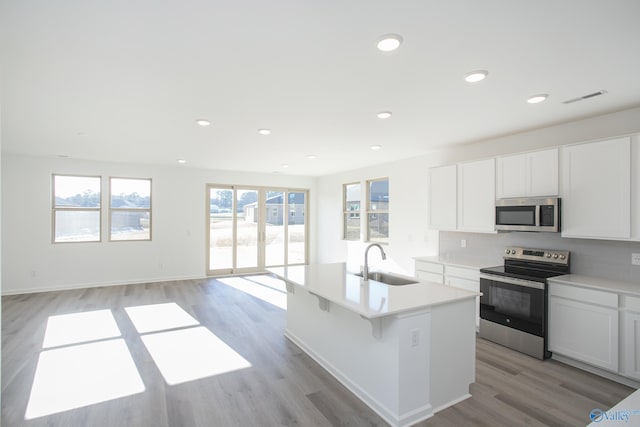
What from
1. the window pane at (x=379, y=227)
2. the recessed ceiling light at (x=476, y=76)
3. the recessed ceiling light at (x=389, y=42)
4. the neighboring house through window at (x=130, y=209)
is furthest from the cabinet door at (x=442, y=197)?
the neighboring house through window at (x=130, y=209)

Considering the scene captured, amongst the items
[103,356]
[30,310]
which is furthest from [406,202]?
[30,310]

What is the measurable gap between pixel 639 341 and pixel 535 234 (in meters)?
1.39

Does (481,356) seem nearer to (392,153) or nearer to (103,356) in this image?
(392,153)

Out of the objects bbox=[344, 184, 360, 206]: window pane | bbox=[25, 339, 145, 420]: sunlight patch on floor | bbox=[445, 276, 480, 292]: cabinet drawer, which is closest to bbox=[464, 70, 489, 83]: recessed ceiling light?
bbox=[445, 276, 480, 292]: cabinet drawer

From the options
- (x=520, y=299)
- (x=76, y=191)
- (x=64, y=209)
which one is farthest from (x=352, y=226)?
(x=64, y=209)

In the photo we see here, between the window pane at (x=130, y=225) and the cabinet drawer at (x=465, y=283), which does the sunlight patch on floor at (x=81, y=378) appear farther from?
the cabinet drawer at (x=465, y=283)

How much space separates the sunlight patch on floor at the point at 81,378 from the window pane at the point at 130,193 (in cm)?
371

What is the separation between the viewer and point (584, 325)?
299 cm

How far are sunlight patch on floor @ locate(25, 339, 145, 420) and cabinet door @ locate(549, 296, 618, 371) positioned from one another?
3.94m

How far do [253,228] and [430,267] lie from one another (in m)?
4.70

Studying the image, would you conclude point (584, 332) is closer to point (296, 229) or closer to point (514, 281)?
point (514, 281)

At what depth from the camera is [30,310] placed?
190 inches

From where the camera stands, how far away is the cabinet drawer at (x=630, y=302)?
2.69 m

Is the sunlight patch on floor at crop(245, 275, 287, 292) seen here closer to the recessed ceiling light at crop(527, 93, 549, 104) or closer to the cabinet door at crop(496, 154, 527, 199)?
the cabinet door at crop(496, 154, 527, 199)
